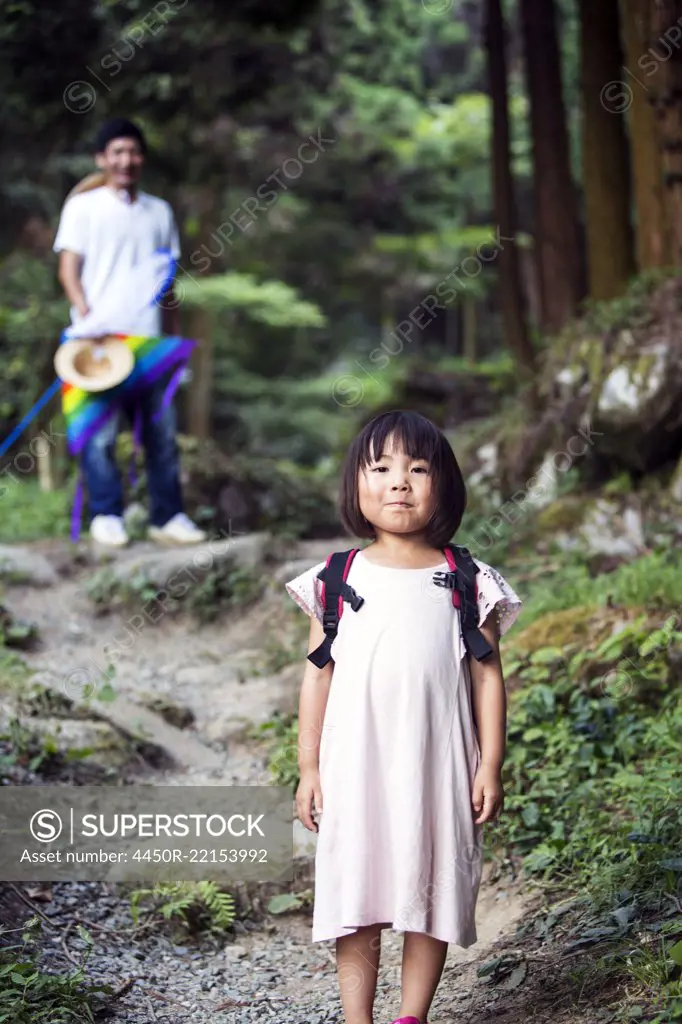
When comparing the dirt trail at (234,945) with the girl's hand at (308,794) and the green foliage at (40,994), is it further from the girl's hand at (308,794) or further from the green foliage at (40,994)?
the girl's hand at (308,794)

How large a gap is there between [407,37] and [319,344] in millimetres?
5473

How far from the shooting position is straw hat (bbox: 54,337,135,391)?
6930 millimetres

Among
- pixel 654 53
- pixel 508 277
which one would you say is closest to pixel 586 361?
pixel 654 53

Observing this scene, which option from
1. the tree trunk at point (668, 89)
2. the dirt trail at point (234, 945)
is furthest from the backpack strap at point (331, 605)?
the tree trunk at point (668, 89)

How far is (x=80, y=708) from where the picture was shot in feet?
16.1

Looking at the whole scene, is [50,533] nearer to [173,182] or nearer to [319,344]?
[173,182]

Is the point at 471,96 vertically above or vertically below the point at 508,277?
above

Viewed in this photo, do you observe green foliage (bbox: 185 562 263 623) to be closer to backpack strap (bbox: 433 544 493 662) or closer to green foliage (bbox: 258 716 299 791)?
green foliage (bbox: 258 716 299 791)

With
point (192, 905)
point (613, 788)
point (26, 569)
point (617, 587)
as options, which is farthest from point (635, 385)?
point (192, 905)

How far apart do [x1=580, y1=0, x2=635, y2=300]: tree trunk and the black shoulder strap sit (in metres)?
5.94

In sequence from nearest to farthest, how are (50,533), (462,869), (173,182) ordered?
(462,869) → (50,533) → (173,182)

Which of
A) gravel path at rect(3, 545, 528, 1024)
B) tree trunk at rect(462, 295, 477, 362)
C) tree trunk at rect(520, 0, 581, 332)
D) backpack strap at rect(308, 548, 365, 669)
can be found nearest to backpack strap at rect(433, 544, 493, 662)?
backpack strap at rect(308, 548, 365, 669)

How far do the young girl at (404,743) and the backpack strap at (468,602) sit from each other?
17mm

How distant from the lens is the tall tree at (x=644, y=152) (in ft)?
23.0
